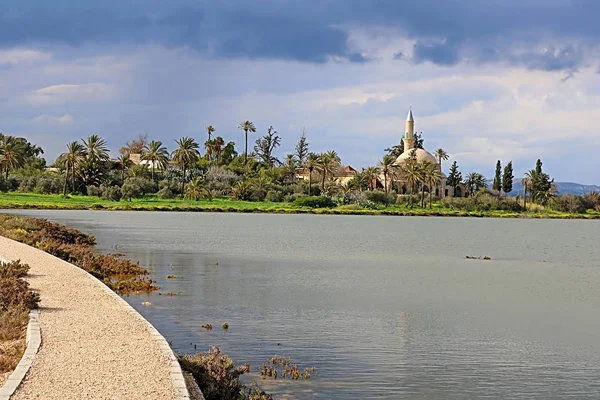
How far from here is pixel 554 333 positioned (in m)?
17.9

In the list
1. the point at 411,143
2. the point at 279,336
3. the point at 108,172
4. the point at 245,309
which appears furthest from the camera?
the point at 411,143

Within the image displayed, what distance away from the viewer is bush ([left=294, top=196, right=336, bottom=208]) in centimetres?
10544

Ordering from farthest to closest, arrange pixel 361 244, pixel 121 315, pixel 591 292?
pixel 361 244, pixel 591 292, pixel 121 315

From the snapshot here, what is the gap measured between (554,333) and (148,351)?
34.2 feet

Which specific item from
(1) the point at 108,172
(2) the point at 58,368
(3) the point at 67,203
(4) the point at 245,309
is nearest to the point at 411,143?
(1) the point at 108,172

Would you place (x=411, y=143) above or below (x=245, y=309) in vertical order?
above

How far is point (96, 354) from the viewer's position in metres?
10.9

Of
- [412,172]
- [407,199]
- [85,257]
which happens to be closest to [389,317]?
[85,257]

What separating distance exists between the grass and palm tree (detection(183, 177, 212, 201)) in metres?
1.39

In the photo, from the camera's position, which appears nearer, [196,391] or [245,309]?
[196,391]

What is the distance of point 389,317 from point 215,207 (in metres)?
79.0

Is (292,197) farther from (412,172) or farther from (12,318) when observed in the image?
(12,318)

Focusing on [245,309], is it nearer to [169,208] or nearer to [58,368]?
[58,368]

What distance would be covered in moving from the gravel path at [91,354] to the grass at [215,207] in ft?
236
